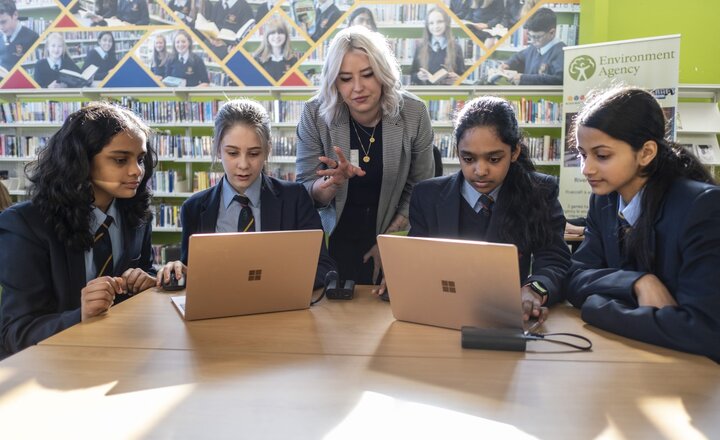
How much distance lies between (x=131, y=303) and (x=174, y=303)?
0.13 metres

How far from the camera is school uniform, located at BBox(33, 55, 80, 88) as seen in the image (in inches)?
217

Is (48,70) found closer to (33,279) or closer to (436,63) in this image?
(436,63)

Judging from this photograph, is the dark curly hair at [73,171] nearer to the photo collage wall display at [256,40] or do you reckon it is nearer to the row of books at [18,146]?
the photo collage wall display at [256,40]

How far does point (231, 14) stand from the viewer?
17.6ft

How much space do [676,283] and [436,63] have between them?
13.8 ft

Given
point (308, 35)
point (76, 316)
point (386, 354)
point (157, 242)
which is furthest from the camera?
point (157, 242)

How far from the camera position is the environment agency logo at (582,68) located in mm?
4656

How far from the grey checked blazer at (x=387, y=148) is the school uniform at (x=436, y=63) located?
3.15m

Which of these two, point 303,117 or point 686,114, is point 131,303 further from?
point 686,114

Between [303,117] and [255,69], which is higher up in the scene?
[255,69]

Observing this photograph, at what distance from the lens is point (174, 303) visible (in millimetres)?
1512

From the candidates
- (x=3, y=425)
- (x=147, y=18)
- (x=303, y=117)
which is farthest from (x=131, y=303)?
(x=147, y=18)

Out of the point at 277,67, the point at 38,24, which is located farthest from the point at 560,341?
the point at 38,24

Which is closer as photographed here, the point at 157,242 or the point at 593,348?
the point at 593,348
